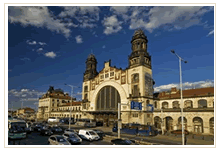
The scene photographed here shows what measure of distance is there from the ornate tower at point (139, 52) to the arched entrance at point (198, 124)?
2135 cm

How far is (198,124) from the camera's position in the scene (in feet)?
142

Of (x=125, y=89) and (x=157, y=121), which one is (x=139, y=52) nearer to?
(x=125, y=89)

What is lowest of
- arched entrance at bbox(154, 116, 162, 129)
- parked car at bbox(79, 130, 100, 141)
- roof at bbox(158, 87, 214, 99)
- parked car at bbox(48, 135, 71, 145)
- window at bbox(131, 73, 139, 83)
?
arched entrance at bbox(154, 116, 162, 129)

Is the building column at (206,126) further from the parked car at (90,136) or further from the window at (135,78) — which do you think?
the parked car at (90,136)

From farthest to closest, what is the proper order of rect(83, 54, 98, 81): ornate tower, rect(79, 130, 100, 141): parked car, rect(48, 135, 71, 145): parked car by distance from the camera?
1. rect(83, 54, 98, 81): ornate tower
2. rect(79, 130, 100, 141): parked car
3. rect(48, 135, 71, 145): parked car

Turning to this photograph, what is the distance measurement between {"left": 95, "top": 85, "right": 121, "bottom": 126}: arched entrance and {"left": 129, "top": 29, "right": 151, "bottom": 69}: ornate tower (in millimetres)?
12749

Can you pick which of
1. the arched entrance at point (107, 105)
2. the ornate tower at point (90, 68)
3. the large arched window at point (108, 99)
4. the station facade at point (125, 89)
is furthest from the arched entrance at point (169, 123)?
the ornate tower at point (90, 68)

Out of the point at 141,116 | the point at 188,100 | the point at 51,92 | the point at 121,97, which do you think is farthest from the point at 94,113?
the point at 51,92

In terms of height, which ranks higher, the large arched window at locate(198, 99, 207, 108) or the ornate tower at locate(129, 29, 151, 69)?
the ornate tower at locate(129, 29, 151, 69)

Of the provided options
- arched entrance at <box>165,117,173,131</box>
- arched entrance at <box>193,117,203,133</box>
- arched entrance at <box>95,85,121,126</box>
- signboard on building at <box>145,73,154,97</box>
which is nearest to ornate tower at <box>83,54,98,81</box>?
arched entrance at <box>95,85,121,126</box>

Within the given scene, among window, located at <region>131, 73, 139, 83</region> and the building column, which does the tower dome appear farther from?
the building column

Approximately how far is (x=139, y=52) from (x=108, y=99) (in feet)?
69.8

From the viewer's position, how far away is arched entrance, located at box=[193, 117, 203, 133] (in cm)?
4288
